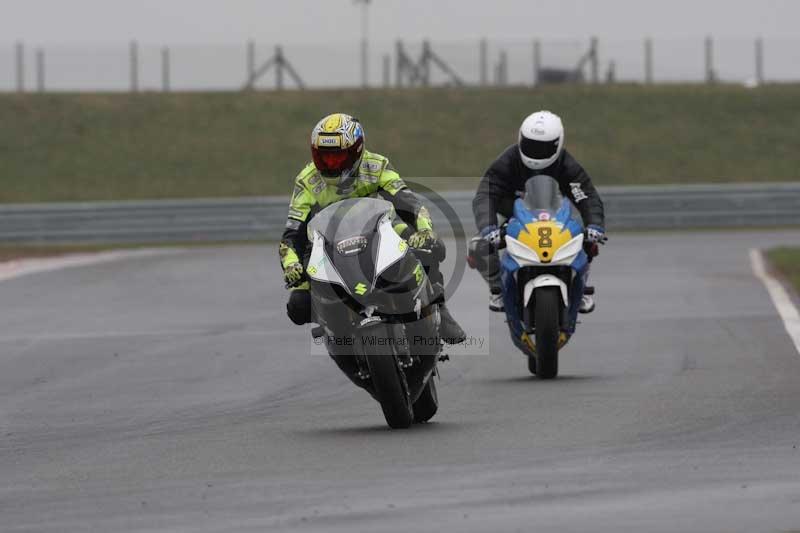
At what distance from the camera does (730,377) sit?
35.7ft

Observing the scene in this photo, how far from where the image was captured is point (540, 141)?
38.5 ft

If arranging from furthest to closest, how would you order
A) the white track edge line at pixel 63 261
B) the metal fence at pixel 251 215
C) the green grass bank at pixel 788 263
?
1. the metal fence at pixel 251 215
2. the white track edge line at pixel 63 261
3. the green grass bank at pixel 788 263

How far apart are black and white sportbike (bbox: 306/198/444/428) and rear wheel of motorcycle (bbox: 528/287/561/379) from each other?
8.26 ft

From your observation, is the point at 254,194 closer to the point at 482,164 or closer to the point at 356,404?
the point at 482,164

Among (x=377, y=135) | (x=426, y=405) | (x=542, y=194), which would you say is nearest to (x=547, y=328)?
(x=542, y=194)

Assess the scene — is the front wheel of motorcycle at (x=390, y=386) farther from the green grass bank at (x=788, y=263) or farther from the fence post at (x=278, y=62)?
the fence post at (x=278, y=62)

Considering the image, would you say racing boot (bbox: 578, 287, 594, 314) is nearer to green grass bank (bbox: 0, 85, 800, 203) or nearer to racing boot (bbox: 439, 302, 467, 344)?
racing boot (bbox: 439, 302, 467, 344)

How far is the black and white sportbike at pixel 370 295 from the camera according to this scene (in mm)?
8336

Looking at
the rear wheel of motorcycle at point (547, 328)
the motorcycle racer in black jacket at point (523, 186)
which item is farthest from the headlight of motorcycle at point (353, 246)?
the motorcycle racer in black jacket at point (523, 186)

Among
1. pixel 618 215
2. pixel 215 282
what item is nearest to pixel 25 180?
pixel 618 215

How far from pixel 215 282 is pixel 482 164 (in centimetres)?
2086

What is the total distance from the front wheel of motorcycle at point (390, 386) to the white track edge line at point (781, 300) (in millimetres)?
4491

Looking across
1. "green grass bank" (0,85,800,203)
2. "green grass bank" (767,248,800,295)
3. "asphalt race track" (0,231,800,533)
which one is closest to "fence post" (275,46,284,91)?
"green grass bank" (0,85,800,203)

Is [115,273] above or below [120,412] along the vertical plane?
below
